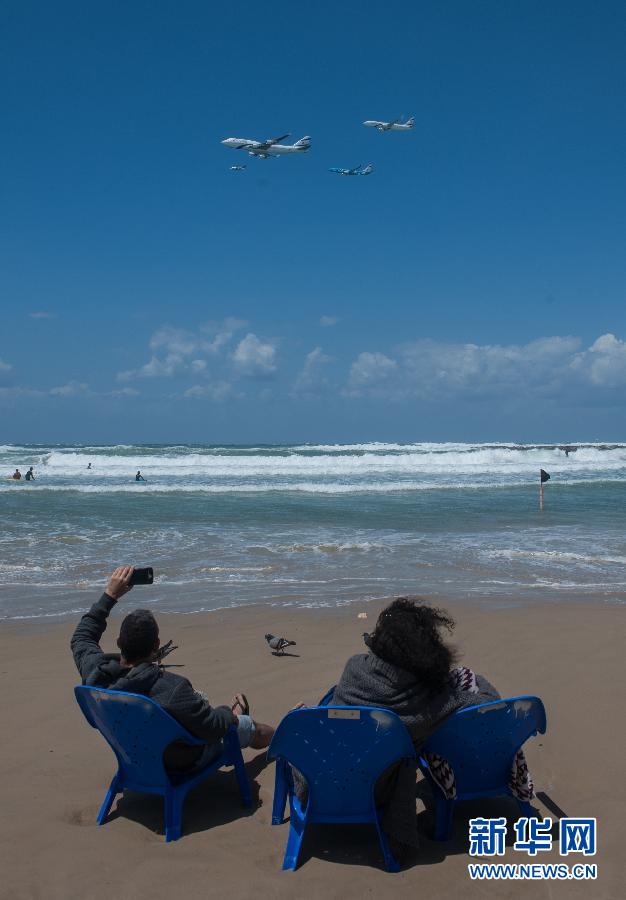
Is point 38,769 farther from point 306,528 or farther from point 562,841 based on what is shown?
point 306,528

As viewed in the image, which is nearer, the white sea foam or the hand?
the hand

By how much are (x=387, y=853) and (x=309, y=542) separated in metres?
9.80

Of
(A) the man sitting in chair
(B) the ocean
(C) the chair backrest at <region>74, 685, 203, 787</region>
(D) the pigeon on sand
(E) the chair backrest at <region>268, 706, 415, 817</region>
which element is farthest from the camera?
(B) the ocean

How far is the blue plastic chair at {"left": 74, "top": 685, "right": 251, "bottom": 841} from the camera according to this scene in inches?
122

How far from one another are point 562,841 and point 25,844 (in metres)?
2.53

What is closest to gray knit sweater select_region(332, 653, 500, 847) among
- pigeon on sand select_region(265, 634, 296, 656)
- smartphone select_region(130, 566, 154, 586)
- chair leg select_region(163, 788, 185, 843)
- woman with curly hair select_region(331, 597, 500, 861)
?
woman with curly hair select_region(331, 597, 500, 861)

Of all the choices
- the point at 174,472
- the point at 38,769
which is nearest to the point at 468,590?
the point at 38,769

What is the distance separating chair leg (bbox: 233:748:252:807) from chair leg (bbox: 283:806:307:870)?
530mm

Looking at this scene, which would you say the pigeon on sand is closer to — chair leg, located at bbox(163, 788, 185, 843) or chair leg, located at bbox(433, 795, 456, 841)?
chair leg, located at bbox(163, 788, 185, 843)

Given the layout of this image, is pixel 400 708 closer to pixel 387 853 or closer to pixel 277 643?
pixel 387 853

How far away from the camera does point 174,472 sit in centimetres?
3553

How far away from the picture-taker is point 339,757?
289 centimetres

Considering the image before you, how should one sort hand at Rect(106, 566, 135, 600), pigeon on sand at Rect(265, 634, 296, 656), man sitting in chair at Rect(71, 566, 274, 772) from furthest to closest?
pigeon on sand at Rect(265, 634, 296, 656) < hand at Rect(106, 566, 135, 600) < man sitting in chair at Rect(71, 566, 274, 772)

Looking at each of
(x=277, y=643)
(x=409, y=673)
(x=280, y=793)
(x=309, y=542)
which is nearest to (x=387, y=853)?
(x=280, y=793)
